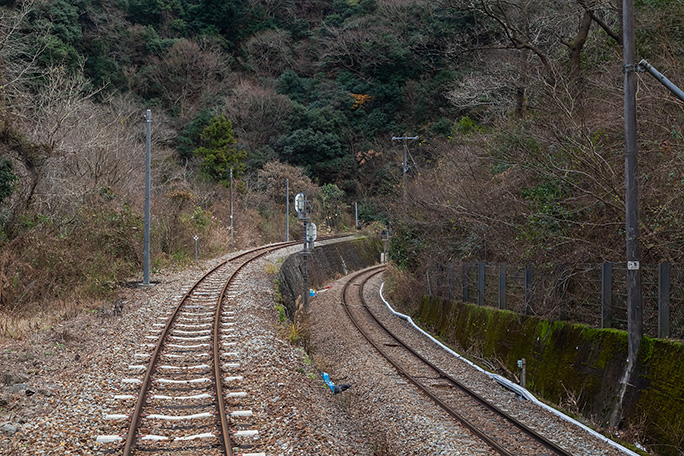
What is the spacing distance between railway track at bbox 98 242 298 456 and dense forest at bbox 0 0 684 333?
15.5 ft

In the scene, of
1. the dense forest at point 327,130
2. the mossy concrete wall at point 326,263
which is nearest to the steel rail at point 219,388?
the dense forest at point 327,130

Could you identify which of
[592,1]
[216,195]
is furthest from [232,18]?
[592,1]

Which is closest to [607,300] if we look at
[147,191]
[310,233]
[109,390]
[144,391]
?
[144,391]

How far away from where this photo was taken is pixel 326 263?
122 ft

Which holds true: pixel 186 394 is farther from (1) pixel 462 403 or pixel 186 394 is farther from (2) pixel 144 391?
(1) pixel 462 403

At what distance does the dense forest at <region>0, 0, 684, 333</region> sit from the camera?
11.9m

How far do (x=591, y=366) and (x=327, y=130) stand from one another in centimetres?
4797

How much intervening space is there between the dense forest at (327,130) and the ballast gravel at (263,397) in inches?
123

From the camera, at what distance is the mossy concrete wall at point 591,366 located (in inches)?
302

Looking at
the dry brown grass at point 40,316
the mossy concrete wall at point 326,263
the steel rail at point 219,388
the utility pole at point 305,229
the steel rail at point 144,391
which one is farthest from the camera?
the mossy concrete wall at point 326,263

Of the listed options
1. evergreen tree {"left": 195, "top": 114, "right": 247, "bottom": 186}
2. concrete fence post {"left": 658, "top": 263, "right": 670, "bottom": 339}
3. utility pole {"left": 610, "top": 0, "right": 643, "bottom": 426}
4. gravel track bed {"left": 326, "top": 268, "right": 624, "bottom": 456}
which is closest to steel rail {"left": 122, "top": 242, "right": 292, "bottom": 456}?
gravel track bed {"left": 326, "top": 268, "right": 624, "bottom": 456}

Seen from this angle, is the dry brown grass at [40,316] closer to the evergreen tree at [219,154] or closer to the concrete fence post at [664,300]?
the concrete fence post at [664,300]

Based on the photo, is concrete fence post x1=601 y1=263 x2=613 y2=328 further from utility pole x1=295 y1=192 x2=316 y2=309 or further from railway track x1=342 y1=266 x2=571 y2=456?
utility pole x1=295 y1=192 x2=316 y2=309

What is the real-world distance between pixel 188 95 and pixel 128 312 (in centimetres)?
4443
